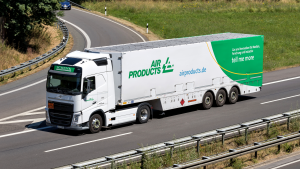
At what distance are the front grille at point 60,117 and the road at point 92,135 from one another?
1.66 ft

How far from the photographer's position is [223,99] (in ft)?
65.5

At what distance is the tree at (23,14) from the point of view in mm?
27812

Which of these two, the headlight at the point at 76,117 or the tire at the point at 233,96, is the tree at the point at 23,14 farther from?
the tire at the point at 233,96

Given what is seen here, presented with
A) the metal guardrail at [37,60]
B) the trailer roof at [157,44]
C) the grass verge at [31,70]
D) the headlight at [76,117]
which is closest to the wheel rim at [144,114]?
the trailer roof at [157,44]

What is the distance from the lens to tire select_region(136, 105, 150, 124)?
16983 millimetres

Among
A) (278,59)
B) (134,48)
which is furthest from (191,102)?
(278,59)

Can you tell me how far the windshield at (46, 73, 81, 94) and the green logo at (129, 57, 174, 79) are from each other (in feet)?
7.43

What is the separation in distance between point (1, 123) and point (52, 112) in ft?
10.0

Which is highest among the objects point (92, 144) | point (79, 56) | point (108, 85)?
point (79, 56)

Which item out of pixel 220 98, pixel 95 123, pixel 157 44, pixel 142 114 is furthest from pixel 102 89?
pixel 220 98

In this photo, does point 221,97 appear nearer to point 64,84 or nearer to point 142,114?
point 142,114

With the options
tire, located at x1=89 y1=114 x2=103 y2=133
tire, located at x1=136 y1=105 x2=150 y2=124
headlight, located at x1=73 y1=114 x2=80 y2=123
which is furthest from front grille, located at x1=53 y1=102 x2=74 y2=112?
tire, located at x1=136 y1=105 x2=150 y2=124

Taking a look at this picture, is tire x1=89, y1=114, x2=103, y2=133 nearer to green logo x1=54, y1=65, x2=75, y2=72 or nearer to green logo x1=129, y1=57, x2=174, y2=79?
green logo x1=54, y1=65, x2=75, y2=72

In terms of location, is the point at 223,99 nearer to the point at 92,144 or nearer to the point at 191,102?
the point at 191,102
